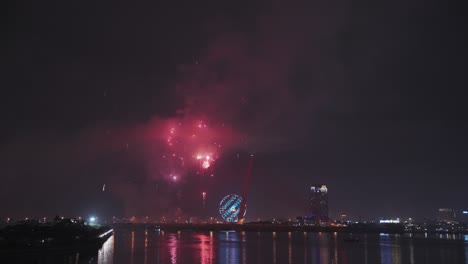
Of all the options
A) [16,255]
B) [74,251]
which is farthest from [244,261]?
[16,255]

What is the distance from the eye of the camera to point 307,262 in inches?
2643

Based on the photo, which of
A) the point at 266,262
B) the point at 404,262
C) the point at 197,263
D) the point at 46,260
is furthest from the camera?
the point at 404,262

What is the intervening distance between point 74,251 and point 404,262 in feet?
159

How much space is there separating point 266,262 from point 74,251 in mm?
27757

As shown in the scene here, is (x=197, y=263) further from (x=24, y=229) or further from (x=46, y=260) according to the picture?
(x=24, y=229)

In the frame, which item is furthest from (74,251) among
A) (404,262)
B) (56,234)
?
(404,262)

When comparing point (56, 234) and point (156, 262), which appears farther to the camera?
point (56, 234)

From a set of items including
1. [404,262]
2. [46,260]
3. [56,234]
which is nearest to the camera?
[46,260]

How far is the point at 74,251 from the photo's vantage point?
69.1 m

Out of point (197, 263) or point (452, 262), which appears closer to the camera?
point (197, 263)

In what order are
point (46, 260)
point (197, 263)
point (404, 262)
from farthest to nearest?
point (404, 262) < point (197, 263) < point (46, 260)

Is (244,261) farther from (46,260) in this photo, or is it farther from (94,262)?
(46,260)

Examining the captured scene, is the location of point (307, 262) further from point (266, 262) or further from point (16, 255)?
point (16, 255)

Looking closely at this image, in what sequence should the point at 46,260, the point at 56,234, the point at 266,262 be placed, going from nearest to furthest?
the point at 46,260 < the point at 266,262 < the point at 56,234
